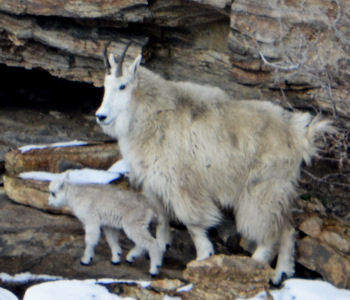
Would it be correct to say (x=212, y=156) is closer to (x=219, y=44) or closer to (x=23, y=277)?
(x=219, y=44)

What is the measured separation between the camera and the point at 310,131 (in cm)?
915

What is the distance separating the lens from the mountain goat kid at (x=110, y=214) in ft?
28.9

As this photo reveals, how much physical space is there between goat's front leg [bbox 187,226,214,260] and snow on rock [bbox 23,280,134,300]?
1835mm

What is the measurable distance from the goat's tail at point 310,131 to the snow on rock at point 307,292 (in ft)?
5.57

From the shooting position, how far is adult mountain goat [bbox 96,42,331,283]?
9.01m

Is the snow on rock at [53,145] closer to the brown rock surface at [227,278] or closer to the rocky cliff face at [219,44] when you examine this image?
the rocky cliff face at [219,44]

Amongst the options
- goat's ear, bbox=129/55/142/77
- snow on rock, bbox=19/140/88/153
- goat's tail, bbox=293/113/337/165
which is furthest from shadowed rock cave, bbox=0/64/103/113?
goat's tail, bbox=293/113/337/165

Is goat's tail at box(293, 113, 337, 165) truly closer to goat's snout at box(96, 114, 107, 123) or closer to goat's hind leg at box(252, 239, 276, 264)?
goat's hind leg at box(252, 239, 276, 264)

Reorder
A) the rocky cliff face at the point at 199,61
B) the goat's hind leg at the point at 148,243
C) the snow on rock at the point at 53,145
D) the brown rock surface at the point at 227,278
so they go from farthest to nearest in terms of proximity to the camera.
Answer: the snow on rock at the point at 53,145 → the rocky cliff face at the point at 199,61 → the goat's hind leg at the point at 148,243 → the brown rock surface at the point at 227,278

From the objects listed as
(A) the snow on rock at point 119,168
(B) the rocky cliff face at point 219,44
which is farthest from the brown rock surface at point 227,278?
(A) the snow on rock at point 119,168

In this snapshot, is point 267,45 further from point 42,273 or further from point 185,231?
point 42,273

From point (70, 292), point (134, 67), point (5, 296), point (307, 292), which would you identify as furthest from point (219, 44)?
point (5, 296)

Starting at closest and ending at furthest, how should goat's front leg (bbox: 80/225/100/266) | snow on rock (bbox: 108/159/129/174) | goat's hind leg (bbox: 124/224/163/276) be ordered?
goat's hind leg (bbox: 124/224/163/276)
goat's front leg (bbox: 80/225/100/266)
snow on rock (bbox: 108/159/129/174)

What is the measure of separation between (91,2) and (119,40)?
754 mm
